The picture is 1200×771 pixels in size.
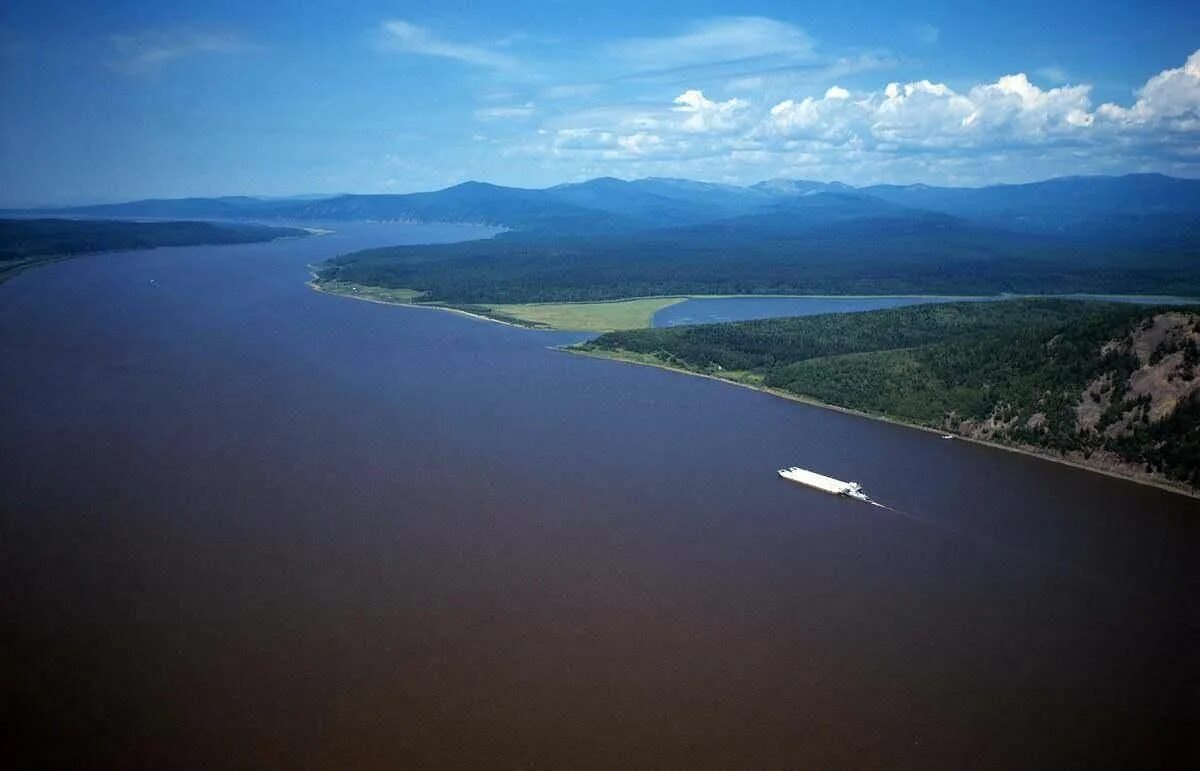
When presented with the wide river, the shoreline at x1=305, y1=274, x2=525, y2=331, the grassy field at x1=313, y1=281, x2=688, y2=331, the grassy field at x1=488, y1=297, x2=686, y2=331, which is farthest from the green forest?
the wide river

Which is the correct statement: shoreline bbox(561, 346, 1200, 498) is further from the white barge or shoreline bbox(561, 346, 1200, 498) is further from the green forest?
the green forest

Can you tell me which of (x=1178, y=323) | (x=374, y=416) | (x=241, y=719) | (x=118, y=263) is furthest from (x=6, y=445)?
(x=118, y=263)

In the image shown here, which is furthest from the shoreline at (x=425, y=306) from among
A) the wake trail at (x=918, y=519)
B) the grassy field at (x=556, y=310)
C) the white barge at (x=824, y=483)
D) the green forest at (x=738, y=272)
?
the wake trail at (x=918, y=519)

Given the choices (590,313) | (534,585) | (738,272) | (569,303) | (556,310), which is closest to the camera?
(534,585)

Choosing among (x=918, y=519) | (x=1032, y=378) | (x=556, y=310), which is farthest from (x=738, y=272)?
(x=918, y=519)

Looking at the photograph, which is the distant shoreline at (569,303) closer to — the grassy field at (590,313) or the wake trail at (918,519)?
the grassy field at (590,313)

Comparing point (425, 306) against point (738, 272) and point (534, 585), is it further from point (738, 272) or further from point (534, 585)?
point (534, 585)
